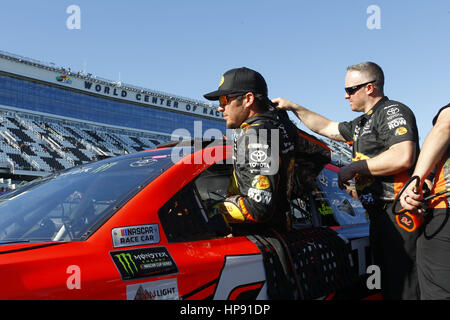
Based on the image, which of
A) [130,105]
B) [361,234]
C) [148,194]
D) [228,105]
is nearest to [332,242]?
[361,234]

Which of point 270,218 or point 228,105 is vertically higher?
point 228,105

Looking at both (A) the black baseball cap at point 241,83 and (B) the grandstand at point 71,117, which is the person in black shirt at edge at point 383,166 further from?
(B) the grandstand at point 71,117

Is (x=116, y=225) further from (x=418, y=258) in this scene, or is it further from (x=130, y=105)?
(x=130, y=105)

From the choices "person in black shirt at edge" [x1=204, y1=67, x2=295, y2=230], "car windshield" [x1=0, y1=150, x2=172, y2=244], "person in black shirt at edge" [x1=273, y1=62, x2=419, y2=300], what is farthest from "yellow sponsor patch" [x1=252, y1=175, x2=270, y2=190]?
"person in black shirt at edge" [x1=273, y1=62, x2=419, y2=300]

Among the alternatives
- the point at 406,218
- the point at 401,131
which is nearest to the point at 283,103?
the point at 401,131

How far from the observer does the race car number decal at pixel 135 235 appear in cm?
162

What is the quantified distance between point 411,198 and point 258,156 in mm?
736

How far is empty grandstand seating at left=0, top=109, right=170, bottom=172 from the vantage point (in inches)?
1347

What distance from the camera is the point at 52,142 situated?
127ft

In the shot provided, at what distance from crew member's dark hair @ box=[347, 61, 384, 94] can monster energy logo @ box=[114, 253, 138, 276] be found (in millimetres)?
1717

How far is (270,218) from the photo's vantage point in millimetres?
2061

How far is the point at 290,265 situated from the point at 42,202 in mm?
1201

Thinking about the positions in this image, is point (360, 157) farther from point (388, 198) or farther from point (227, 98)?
point (227, 98)
